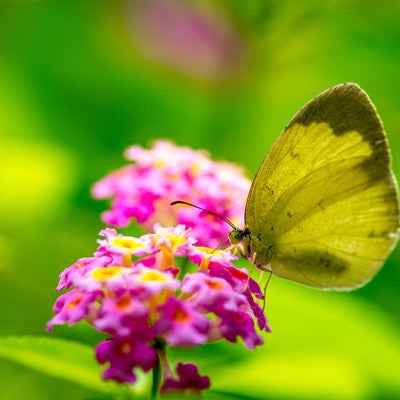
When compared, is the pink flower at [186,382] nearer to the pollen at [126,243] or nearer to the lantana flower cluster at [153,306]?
the lantana flower cluster at [153,306]

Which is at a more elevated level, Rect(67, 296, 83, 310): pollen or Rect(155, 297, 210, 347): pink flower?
Rect(67, 296, 83, 310): pollen

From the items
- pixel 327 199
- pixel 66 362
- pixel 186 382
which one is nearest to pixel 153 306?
pixel 186 382

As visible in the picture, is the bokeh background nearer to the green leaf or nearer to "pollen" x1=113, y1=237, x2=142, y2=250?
the green leaf

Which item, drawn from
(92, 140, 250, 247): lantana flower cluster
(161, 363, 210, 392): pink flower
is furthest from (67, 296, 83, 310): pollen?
(92, 140, 250, 247): lantana flower cluster

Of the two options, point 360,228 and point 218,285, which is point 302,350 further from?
point 218,285

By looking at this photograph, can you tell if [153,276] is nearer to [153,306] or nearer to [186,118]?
[153,306]

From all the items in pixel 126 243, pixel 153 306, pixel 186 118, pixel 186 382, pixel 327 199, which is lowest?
pixel 186 382
